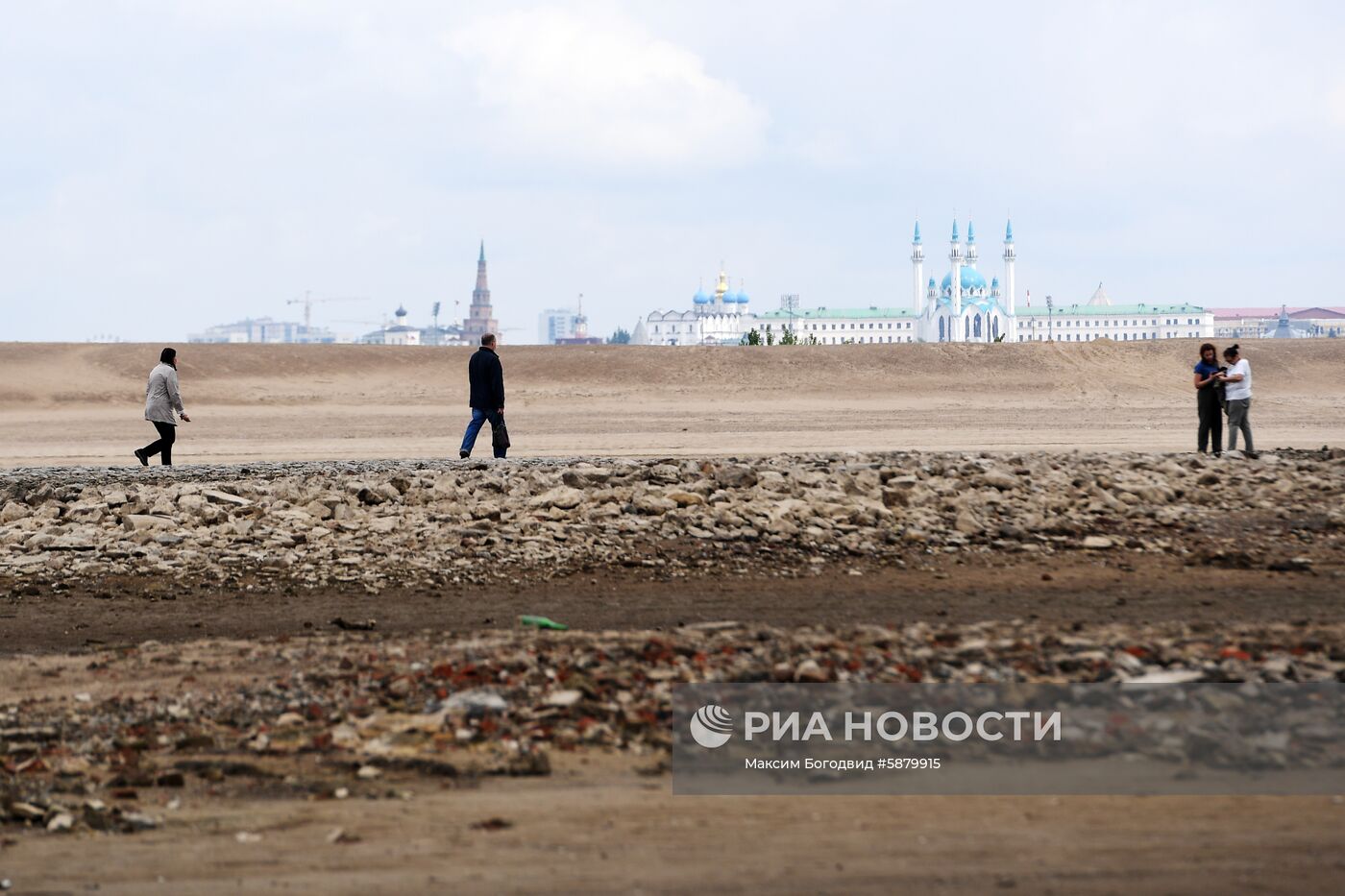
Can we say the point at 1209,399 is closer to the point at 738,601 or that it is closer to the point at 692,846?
the point at 738,601

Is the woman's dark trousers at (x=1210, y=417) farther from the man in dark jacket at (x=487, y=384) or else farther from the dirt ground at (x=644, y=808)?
the man in dark jacket at (x=487, y=384)

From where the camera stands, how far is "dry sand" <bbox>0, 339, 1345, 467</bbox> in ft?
99.8

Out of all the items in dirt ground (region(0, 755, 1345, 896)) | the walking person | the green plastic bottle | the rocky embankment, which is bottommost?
dirt ground (region(0, 755, 1345, 896))

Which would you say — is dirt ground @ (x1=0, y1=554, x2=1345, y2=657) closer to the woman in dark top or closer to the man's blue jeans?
the man's blue jeans

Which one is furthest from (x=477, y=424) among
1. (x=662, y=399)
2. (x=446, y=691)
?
(x=662, y=399)

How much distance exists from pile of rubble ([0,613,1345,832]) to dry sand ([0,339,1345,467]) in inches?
659

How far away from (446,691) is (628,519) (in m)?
6.14

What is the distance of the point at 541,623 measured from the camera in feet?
35.3

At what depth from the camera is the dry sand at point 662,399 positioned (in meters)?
30.4

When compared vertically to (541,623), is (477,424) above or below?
above

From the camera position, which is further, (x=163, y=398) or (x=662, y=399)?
(x=662, y=399)

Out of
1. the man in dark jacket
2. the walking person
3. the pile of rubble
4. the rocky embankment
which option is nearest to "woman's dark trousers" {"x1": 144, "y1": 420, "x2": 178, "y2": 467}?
the walking person

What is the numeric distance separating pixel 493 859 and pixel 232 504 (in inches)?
377

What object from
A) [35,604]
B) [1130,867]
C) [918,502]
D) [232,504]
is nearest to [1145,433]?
[918,502]
